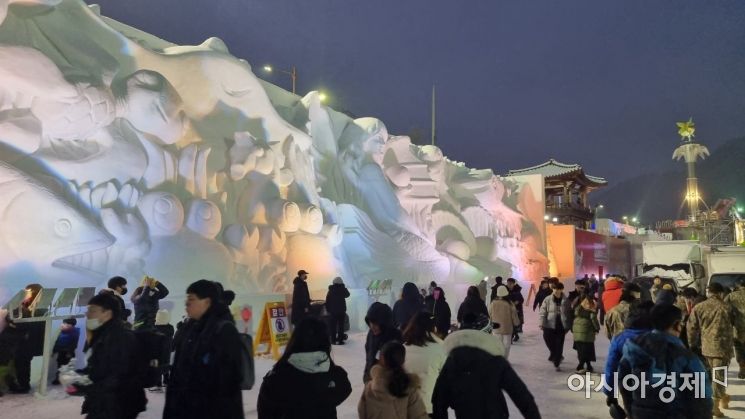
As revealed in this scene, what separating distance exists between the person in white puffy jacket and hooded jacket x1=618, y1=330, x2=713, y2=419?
102 centimetres

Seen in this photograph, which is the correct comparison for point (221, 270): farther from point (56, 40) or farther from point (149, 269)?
point (56, 40)

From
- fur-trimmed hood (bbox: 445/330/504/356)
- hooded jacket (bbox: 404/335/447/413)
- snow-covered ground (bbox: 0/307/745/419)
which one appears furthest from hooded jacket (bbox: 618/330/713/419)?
snow-covered ground (bbox: 0/307/745/419)

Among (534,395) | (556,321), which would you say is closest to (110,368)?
(534,395)

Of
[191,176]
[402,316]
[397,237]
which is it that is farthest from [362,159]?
[402,316]

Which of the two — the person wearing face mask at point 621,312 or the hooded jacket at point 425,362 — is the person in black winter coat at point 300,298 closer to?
the person wearing face mask at point 621,312

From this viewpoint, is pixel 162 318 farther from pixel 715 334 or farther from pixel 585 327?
pixel 715 334

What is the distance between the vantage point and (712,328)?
16.0 feet

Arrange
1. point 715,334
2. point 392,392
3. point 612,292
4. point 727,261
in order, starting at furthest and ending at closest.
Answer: point 727,261
point 612,292
point 715,334
point 392,392

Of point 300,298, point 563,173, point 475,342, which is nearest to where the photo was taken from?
point 475,342

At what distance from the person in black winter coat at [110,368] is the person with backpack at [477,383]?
60.7 inches

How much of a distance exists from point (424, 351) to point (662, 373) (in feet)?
4.09

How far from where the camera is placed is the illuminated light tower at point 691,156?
33031 mm

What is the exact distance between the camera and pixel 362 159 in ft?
46.1

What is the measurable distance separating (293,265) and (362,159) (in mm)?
4893
